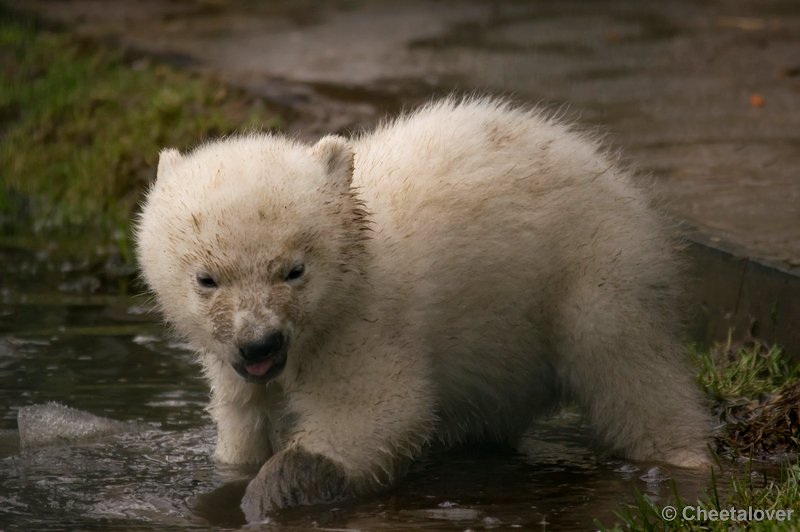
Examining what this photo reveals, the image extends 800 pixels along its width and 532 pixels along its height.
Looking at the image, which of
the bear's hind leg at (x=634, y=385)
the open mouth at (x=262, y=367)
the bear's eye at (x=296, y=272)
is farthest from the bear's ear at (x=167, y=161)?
the bear's hind leg at (x=634, y=385)

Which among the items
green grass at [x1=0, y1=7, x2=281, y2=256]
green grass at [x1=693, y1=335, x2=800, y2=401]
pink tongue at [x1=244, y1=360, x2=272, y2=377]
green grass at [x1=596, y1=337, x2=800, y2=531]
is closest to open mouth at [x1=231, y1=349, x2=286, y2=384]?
pink tongue at [x1=244, y1=360, x2=272, y2=377]

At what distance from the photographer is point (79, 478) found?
580cm

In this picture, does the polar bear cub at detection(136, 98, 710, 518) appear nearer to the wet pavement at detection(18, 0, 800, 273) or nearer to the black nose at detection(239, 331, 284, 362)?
the black nose at detection(239, 331, 284, 362)

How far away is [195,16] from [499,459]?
1072 cm

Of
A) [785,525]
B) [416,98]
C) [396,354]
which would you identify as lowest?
[785,525]

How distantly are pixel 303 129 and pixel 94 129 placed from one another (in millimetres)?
1998

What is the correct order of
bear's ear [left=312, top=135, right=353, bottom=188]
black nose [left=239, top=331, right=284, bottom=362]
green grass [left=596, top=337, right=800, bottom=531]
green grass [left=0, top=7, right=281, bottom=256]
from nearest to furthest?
green grass [left=596, top=337, right=800, bottom=531]
black nose [left=239, top=331, right=284, bottom=362]
bear's ear [left=312, top=135, right=353, bottom=188]
green grass [left=0, top=7, right=281, bottom=256]

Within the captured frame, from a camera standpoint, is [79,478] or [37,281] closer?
[79,478]

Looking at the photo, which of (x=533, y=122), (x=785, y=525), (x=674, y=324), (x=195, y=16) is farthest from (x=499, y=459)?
(x=195, y=16)

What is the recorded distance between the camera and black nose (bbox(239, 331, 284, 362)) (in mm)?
4926

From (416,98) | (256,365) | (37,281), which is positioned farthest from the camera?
(416,98)

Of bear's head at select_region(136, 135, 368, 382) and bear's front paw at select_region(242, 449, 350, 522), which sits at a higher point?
bear's head at select_region(136, 135, 368, 382)

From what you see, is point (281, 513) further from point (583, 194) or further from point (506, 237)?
point (583, 194)

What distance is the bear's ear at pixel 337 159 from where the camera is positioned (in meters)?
5.48
